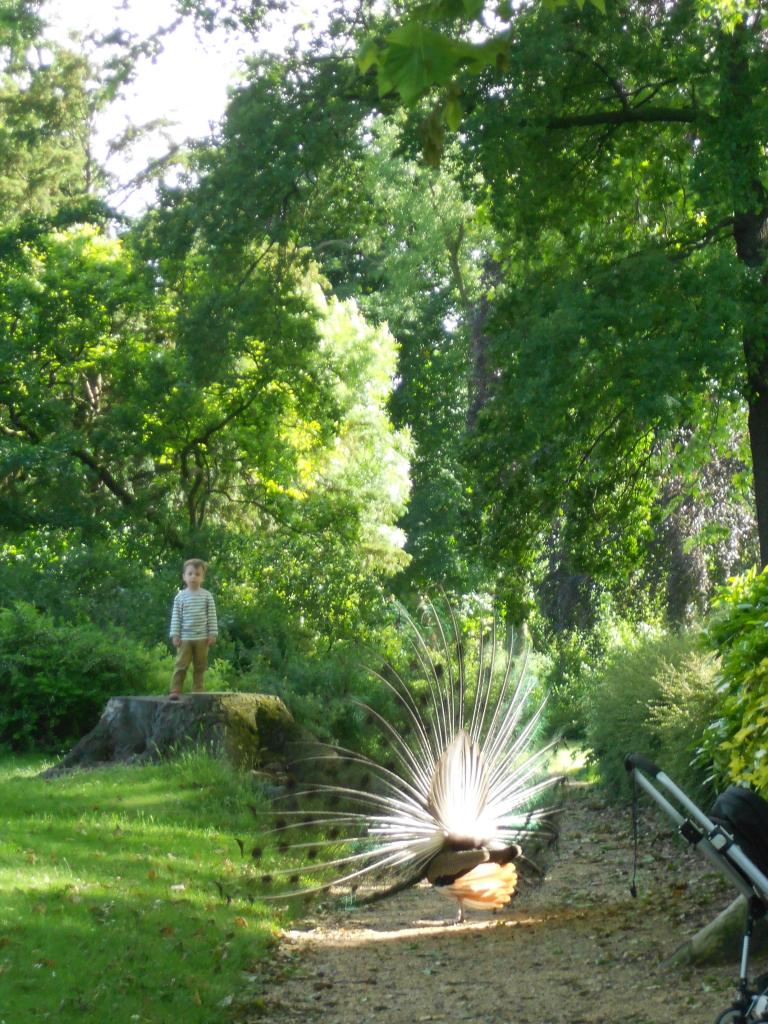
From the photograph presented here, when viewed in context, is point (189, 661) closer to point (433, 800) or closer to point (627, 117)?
point (433, 800)

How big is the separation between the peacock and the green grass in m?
0.57

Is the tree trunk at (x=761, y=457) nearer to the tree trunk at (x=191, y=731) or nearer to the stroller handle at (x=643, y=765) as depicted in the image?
the tree trunk at (x=191, y=731)

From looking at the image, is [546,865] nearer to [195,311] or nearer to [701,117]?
[701,117]

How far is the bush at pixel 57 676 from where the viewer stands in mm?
17922

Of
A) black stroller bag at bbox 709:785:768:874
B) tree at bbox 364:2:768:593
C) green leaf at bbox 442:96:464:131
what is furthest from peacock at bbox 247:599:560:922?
green leaf at bbox 442:96:464:131

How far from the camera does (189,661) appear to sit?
50.9 ft

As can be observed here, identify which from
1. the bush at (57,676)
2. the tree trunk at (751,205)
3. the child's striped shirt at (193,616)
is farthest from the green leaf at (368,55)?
the bush at (57,676)

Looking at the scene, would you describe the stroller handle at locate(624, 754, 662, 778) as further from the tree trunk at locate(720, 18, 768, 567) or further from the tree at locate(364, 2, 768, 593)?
the tree trunk at locate(720, 18, 768, 567)

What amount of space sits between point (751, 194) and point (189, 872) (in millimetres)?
8778

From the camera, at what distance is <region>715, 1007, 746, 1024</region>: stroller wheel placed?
5.59 meters

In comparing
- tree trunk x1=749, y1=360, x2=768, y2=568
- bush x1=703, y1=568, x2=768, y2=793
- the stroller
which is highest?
tree trunk x1=749, y1=360, x2=768, y2=568

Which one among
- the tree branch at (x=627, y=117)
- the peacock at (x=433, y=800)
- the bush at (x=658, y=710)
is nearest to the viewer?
the peacock at (x=433, y=800)

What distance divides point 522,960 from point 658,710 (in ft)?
18.0

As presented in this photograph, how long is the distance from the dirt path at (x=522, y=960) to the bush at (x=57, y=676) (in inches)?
279
